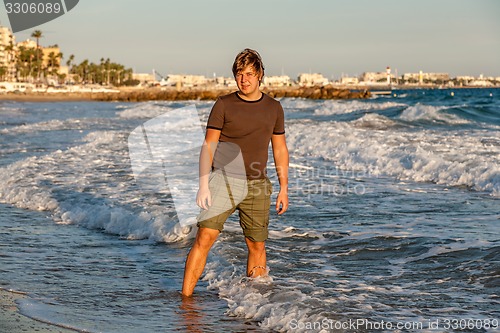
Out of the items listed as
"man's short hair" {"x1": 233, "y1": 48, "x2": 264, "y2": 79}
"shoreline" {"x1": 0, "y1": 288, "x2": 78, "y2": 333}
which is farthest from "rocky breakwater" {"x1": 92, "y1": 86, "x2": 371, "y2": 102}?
"shoreline" {"x1": 0, "y1": 288, "x2": 78, "y2": 333}

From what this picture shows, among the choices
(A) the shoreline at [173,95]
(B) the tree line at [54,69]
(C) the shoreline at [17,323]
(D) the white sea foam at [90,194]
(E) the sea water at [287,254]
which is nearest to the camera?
(C) the shoreline at [17,323]

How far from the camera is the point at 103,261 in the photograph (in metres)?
6.88

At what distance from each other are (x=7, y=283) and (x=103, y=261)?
45.7 inches

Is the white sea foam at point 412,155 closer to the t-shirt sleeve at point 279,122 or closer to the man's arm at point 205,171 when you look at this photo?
the t-shirt sleeve at point 279,122

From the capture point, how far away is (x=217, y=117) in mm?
5059

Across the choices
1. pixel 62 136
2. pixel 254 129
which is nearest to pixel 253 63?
pixel 254 129

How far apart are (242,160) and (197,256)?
80cm

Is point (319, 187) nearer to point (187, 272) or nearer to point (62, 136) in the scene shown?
point (187, 272)

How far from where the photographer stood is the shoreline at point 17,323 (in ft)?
15.1

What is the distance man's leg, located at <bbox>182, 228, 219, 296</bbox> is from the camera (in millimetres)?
5368

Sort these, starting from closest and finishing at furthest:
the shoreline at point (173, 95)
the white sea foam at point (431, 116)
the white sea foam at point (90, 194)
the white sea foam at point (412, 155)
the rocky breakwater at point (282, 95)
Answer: the white sea foam at point (90, 194), the white sea foam at point (412, 155), the white sea foam at point (431, 116), the rocky breakwater at point (282, 95), the shoreline at point (173, 95)

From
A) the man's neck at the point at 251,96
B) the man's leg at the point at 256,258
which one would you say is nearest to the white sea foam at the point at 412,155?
the man's leg at the point at 256,258

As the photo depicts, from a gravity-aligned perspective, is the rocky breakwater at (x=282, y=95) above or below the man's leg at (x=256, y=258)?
below

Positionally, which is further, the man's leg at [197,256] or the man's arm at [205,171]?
the man's leg at [197,256]
